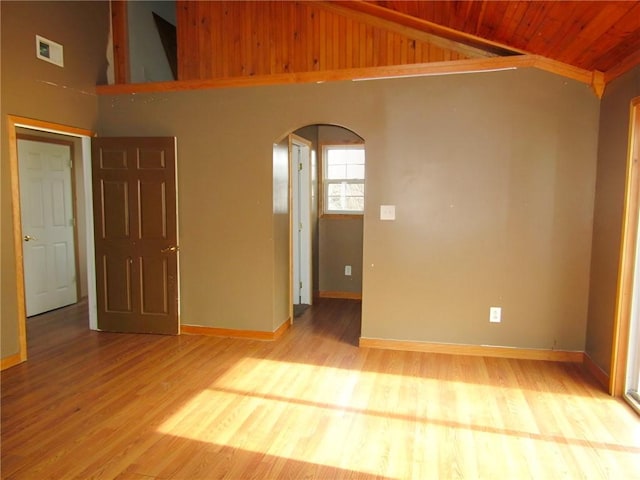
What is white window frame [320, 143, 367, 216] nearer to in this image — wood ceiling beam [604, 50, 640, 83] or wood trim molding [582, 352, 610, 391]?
wood ceiling beam [604, 50, 640, 83]

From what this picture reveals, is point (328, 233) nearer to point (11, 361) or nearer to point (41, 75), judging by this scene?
point (41, 75)

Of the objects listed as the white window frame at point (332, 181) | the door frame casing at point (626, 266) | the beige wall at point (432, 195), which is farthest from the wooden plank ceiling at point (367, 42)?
the white window frame at point (332, 181)

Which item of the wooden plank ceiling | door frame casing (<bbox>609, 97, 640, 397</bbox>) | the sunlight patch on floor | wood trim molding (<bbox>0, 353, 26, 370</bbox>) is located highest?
the wooden plank ceiling

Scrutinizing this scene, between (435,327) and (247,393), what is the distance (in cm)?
178

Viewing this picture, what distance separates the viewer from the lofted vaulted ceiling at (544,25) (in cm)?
251

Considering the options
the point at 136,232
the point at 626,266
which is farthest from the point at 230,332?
the point at 626,266

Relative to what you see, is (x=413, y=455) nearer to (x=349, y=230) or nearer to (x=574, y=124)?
(x=574, y=124)

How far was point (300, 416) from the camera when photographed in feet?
9.27

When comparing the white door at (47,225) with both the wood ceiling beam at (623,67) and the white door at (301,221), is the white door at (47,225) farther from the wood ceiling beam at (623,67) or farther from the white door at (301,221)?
the wood ceiling beam at (623,67)

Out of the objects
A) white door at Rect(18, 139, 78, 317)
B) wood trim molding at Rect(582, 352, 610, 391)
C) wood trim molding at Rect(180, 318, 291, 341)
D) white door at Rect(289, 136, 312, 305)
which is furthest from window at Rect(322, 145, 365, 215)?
white door at Rect(18, 139, 78, 317)

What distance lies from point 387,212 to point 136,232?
2.48m

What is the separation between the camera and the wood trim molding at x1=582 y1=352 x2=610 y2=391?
3227mm

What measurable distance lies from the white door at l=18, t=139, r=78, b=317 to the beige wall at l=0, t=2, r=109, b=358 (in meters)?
1.22

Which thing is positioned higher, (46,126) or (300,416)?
(46,126)
